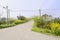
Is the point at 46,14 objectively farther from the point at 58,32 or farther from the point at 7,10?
the point at 58,32

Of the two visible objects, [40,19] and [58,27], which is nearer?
Result: [58,27]

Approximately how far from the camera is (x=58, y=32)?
1559cm

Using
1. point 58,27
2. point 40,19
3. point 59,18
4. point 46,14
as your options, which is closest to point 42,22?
point 40,19

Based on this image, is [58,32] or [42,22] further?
[42,22]

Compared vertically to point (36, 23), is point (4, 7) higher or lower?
higher

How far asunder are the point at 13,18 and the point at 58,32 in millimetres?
32504

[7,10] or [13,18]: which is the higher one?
[7,10]

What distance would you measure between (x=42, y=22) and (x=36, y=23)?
1.06m

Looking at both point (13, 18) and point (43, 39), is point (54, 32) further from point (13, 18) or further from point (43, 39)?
point (13, 18)

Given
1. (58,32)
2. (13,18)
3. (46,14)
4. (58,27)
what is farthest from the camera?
(13,18)

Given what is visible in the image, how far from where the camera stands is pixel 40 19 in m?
26.3

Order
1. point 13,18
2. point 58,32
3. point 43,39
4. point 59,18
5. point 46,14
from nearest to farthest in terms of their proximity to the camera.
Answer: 1. point 43,39
2. point 58,32
3. point 59,18
4. point 46,14
5. point 13,18

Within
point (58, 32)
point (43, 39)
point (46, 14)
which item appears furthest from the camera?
point (46, 14)

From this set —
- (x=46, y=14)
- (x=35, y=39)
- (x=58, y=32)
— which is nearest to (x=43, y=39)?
(x=35, y=39)
